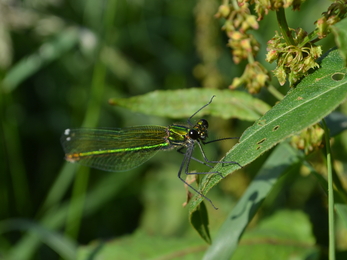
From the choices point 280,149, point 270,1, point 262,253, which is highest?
point 270,1

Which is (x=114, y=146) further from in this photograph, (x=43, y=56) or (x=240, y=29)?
(x=240, y=29)

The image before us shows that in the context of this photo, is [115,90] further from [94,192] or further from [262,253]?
[262,253]

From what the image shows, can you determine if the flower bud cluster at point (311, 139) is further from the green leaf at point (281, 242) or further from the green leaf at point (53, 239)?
the green leaf at point (53, 239)

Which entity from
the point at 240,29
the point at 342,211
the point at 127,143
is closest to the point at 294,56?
the point at 240,29

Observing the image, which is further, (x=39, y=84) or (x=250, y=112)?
(x=39, y=84)

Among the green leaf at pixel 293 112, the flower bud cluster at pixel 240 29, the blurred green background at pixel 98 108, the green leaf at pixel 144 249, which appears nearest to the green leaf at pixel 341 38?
the green leaf at pixel 293 112

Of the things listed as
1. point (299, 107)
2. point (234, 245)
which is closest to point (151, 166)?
point (234, 245)

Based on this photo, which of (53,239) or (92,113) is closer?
(53,239)

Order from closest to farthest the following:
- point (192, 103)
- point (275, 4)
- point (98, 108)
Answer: point (275, 4), point (192, 103), point (98, 108)
